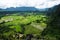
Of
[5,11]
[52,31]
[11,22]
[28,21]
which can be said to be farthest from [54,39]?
[5,11]

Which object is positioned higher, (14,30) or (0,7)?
(0,7)

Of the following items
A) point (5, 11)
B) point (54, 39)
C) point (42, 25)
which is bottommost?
point (54, 39)

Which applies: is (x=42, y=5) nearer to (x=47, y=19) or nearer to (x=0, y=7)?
(x=47, y=19)

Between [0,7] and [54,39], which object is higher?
[0,7]

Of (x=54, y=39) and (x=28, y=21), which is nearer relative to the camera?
(x=54, y=39)

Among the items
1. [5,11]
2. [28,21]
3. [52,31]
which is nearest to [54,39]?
[52,31]

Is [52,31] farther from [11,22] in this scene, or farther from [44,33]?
[11,22]
